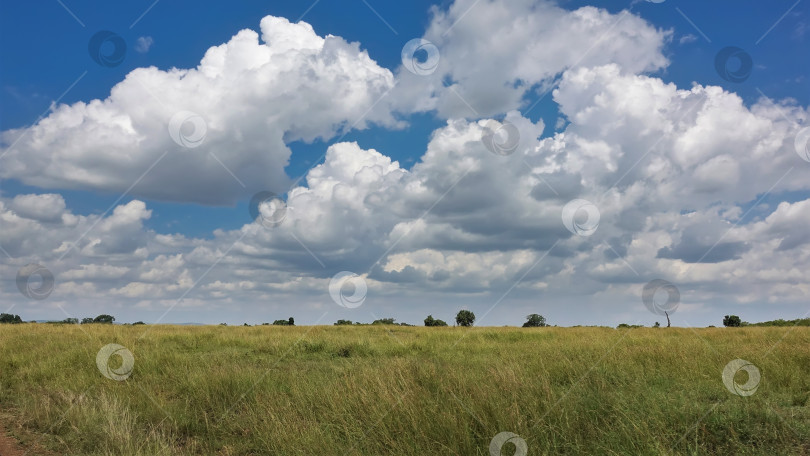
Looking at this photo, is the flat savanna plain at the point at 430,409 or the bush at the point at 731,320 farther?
the bush at the point at 731,320

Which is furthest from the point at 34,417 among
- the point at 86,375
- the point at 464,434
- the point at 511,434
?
the point at 511,434

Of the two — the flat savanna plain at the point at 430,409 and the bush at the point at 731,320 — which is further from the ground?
the bush at the point at 731,320

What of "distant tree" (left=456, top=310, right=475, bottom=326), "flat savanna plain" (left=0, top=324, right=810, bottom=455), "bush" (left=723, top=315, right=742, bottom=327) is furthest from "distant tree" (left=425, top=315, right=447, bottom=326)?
"flat savanna plain" (left=0, top=324, right=810, bottom=455)

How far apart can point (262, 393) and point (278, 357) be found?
7.23 metres

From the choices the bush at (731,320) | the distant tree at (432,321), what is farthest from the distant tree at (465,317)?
the bush at (731,320)

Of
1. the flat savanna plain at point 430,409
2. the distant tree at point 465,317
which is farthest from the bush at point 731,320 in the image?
the flat savanna plain at point 430,409

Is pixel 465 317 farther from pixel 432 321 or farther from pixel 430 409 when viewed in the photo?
pixel 430 409

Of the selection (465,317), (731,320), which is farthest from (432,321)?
(731,320)

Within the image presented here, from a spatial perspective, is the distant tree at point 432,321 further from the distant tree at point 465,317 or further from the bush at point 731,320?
the bush at point 731,320

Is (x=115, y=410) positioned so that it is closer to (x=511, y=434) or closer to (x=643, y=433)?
(x=511, y=434)

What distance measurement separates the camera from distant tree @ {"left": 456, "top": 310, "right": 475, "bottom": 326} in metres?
62.0

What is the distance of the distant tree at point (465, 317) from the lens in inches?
2440

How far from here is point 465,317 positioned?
205 ft

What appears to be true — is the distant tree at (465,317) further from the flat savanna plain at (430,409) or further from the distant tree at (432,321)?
the flat savanna plain at (430,409)
